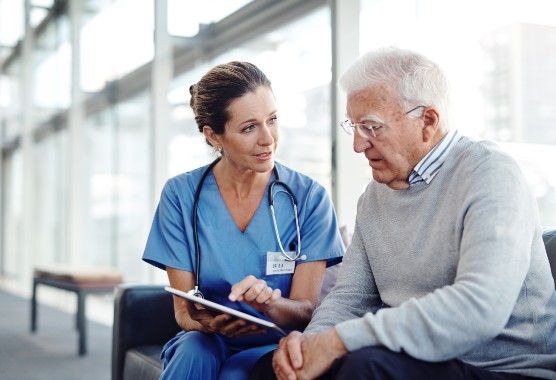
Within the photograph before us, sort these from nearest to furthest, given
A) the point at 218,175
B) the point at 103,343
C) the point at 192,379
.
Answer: the point at 192,379 < the point at 218,175 < the point at 103,343

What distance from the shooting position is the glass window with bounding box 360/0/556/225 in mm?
2408

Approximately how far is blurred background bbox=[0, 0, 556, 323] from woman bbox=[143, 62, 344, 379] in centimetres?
42

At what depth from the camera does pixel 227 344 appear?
189cm

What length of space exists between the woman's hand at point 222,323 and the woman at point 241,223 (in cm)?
10

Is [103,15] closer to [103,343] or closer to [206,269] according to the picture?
[103,343]

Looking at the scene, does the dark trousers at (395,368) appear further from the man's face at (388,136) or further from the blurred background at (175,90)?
the blurred background at (175,90)

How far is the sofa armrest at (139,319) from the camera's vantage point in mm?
2445

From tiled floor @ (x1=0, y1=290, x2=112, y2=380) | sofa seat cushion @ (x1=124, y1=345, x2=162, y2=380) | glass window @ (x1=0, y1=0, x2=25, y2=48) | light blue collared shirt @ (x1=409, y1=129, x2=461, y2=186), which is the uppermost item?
glass window @ (x1=0, y1=0, x2=25, y2=48)

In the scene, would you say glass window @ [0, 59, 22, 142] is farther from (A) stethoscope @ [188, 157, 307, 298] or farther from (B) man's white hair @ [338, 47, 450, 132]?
(B) man's white hair @ [338, 47, 450, 132]

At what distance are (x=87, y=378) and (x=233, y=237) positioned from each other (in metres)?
2.03

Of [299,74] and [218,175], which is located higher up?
[299,74]

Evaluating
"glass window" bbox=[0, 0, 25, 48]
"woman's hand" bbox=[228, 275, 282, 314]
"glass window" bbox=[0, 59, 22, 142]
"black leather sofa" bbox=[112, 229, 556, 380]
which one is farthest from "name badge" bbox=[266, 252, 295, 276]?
"glass window" bbox=[0, 59, 22, 142]

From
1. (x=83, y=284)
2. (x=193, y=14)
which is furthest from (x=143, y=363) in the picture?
(x=193, y=14)

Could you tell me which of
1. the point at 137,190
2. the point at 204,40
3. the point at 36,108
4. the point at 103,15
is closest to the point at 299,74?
the point at 204,40
